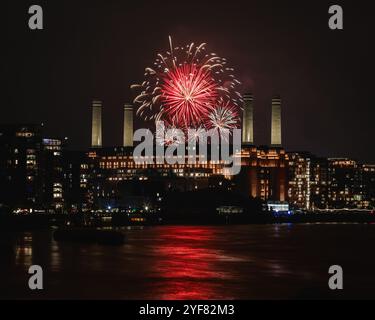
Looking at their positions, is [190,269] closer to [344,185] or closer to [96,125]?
[96,125]

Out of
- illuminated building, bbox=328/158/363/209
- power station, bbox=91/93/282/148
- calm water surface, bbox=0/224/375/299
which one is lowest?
calm water surface, bbox=0/224/375/299

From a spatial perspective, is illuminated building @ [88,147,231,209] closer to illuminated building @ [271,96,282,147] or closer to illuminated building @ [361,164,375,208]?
illuminated building @ [271,96,282,147]

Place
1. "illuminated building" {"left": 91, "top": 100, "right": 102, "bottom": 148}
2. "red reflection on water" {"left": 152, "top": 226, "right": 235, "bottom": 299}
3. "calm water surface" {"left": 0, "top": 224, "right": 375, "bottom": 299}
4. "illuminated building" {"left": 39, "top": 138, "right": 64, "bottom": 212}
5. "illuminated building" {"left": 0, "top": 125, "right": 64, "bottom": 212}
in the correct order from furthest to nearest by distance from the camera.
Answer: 1. "illuminated building" {"left": 91, "top": 100, "right": 102, "bottom": 148}
2. "illuminated building" {"left": 39, "top": 138, "right": 64, "bottom": 212}
3. "illuminated building" {"left": 0, "top": 125, "right": 64, "bottom": 212}
4. "calm water surface" {"left": 0, "top": 224, "right": 375, "bottom": 299}
5. "red reflection on water" {"left": 152, "top": 226, "right": 235, "bottom": 299}

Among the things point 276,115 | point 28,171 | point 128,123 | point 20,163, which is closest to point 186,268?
point 20,163

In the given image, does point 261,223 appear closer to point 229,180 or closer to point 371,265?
point 229,180

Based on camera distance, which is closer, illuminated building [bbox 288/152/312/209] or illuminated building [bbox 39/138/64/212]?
illuminated building [bbox 39/138/64/212]

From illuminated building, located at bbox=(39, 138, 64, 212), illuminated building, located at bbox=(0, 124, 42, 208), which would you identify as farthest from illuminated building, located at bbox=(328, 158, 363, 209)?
illuminated building, located at bbox=(0, 124, 42, 208)
